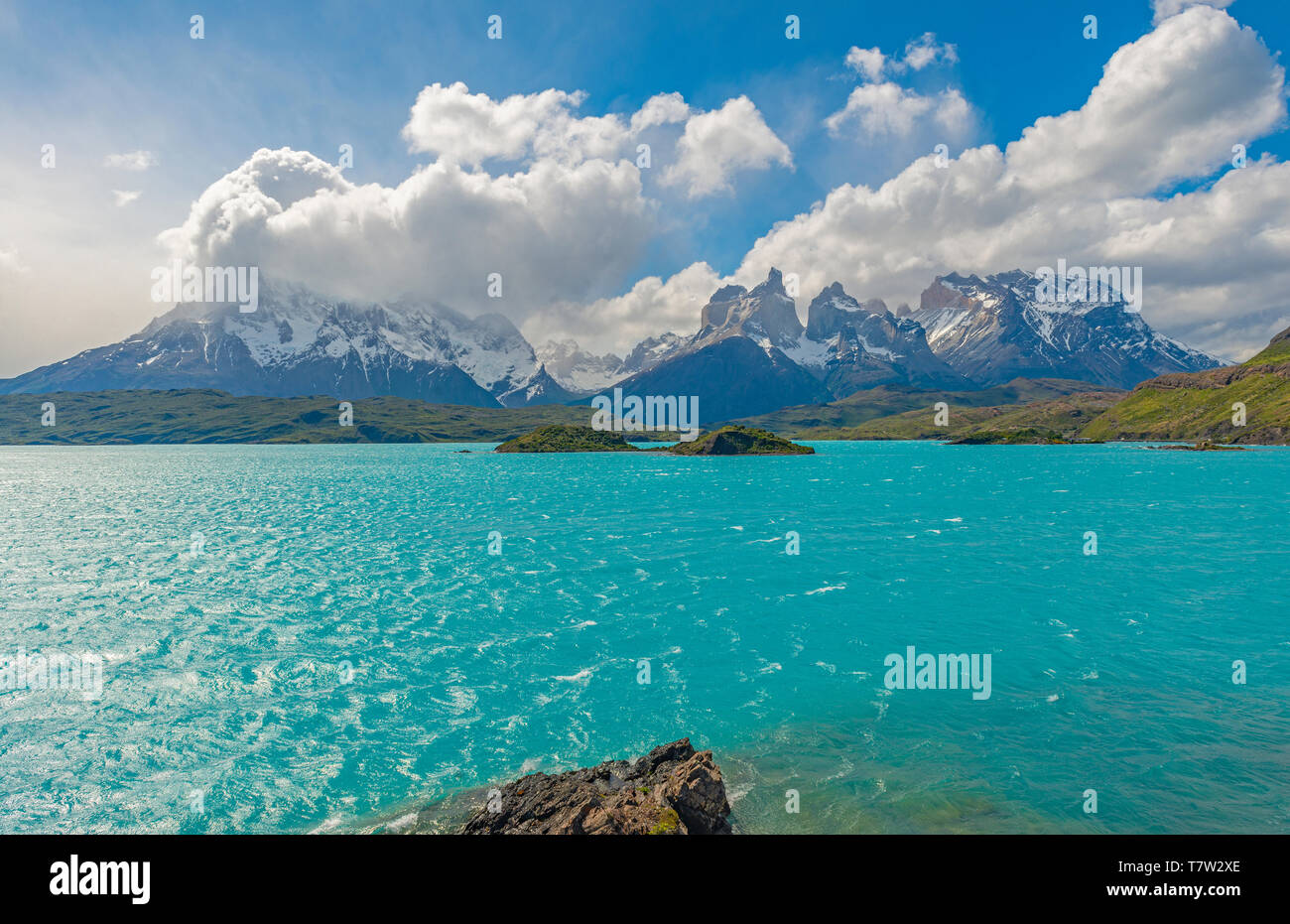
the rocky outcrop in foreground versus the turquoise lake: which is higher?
the rocky outcrop in foreground

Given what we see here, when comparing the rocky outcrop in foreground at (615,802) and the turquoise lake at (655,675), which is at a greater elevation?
the rocky outcrop in foreground at (615,802)

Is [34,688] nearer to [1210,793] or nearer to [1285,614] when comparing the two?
[1210,793]

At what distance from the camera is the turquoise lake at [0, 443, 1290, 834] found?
28.9 m

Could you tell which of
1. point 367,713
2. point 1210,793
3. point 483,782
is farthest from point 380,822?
point 1210,793

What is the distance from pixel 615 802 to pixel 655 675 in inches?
776

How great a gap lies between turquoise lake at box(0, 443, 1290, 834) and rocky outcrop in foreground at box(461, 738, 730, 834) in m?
2.87

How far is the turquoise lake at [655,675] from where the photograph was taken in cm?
2891

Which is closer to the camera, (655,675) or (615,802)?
(615,802)

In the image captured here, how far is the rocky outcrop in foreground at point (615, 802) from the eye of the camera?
22.5 metres

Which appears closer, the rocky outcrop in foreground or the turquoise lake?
the rocky outcrop in foreground

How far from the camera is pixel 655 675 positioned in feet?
143

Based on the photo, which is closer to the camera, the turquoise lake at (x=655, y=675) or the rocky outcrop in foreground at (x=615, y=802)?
the rocky outcrop in foreground at (x=615, y=802)

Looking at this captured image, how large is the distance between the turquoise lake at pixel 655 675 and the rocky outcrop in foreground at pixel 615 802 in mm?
2873

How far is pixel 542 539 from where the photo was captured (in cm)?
9394
